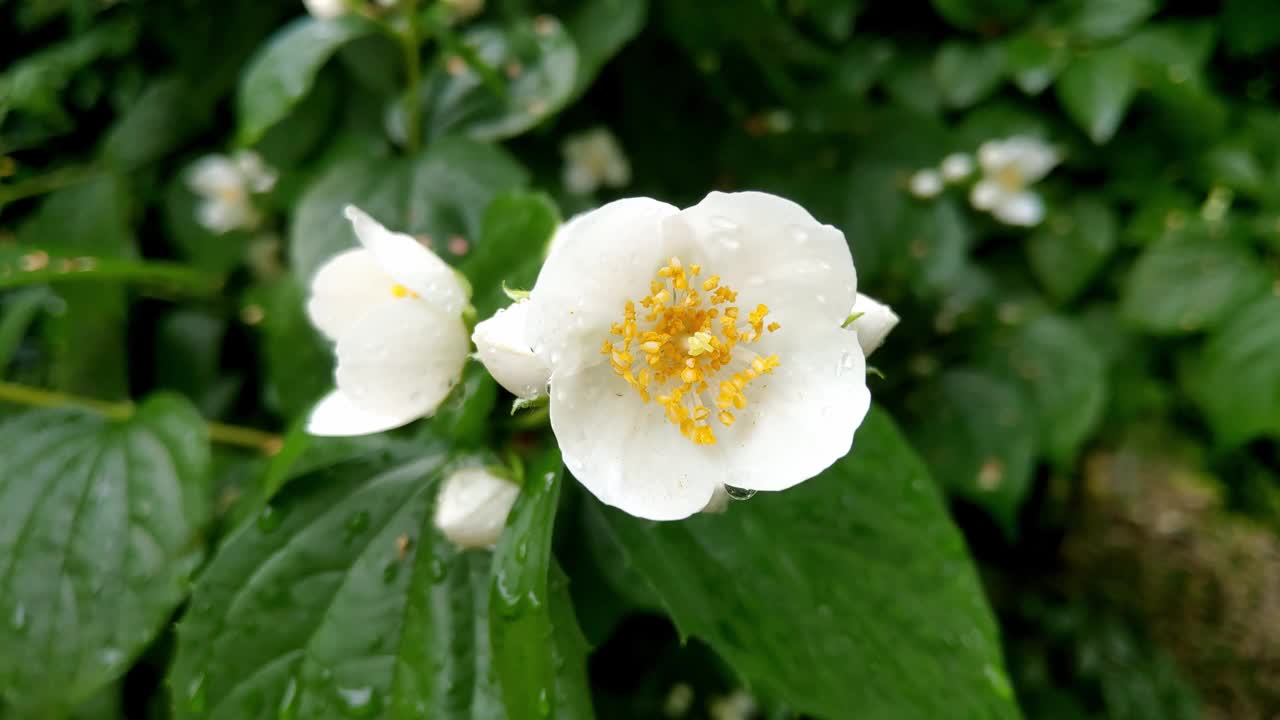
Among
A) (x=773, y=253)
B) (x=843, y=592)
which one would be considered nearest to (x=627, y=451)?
(x=773, y=253)

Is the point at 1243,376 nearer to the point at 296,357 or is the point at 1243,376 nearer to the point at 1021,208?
the point at 1021,208

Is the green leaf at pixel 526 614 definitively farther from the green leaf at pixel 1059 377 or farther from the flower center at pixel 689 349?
the green leaf at pixel 1059 377

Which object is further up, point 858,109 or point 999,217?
point 858,109

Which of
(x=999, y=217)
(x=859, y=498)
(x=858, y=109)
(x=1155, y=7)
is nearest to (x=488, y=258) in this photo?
(x=859, y=498)

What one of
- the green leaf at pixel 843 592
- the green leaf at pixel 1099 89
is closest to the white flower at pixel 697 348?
the green leaf at pixel 843 592

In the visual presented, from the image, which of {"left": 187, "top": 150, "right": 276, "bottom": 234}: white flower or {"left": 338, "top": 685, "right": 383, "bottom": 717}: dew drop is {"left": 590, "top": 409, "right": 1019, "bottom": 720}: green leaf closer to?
{"left": 338, "top": 685, "right": 383, "bottom": 717}: dew drop

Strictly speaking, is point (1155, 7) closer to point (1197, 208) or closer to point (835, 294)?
point (1197, 208)

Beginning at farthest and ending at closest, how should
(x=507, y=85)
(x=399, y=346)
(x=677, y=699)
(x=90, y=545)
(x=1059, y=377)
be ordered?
(x=677, y=699) < (x=1059, y=377) < (x=507, y=85) < (x=90, y=545) < (x=399, y=346)
